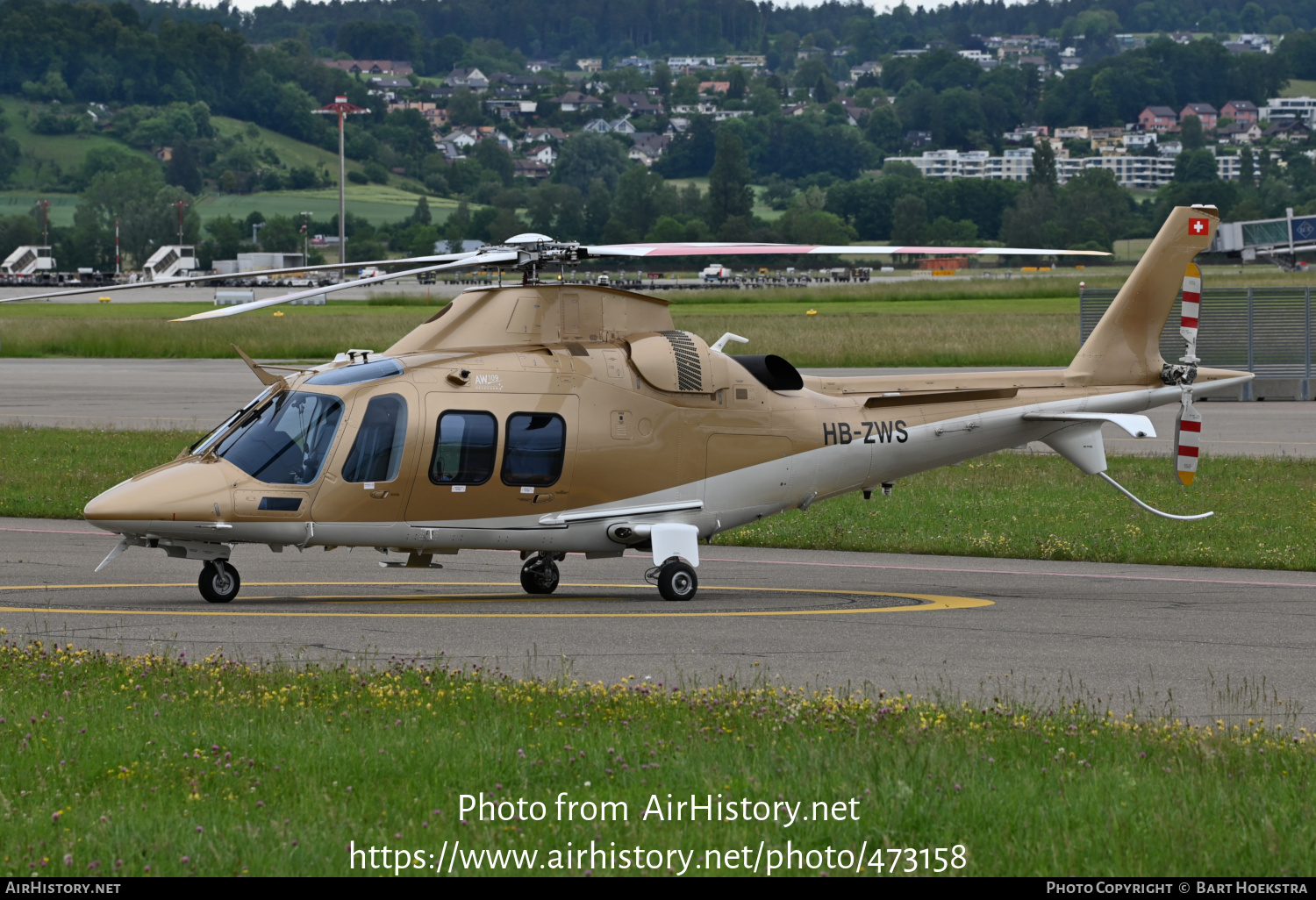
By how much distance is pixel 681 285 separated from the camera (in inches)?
5394

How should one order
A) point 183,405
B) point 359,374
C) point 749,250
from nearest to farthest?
point 749,250, point 359,374, point 183,405

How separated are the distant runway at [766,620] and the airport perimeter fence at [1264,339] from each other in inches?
987

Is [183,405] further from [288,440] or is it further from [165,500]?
[165,500]

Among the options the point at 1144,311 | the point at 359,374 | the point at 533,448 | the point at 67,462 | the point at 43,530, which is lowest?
the point at 67,462

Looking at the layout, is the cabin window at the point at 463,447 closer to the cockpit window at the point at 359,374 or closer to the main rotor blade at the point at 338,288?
the cockpit window at the point at 359,374

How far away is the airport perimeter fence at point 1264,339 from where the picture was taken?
41.3 m

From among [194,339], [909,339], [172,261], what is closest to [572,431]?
[909,339]

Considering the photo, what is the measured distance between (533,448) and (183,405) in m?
27.5

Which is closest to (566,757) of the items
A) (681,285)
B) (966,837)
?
(966,837)

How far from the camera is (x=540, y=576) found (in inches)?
672

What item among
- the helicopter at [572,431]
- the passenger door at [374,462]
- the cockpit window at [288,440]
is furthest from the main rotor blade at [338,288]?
the passenger door at [374,462]

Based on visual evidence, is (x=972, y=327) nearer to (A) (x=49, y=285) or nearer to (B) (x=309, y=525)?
(B) (x=309, y=525)

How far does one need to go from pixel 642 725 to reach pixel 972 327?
59.4 m

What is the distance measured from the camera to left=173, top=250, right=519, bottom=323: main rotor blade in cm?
1352
